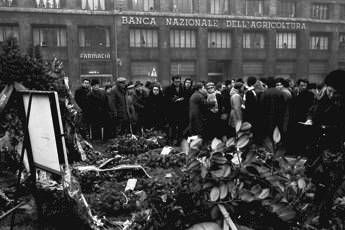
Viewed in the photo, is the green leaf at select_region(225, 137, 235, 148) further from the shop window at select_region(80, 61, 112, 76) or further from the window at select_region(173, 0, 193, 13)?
the window at select_region(173, 0, 193, 13)

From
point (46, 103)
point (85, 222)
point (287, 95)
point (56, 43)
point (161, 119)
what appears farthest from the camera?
point (56, 43)

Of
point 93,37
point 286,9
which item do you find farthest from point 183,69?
point 286,9

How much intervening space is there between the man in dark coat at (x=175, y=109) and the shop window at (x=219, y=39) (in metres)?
29.1

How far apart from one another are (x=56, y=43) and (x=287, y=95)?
30.0 meters

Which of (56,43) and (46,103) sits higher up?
(56,43)

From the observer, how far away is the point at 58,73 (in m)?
7.33

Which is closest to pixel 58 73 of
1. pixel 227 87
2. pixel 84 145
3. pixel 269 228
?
pixel 84 145

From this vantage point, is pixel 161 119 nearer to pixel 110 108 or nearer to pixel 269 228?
pixel 110 108

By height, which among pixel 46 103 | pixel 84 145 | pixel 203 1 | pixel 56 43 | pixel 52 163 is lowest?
pixel 84 145

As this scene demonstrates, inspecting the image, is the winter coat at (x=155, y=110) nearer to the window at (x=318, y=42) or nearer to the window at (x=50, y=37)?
the window at (x=50, y=37)

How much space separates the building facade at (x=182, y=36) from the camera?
34.5 meters

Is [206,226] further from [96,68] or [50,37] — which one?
[50,37]

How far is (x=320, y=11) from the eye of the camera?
43.9 m

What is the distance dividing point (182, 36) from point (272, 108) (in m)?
30.8
